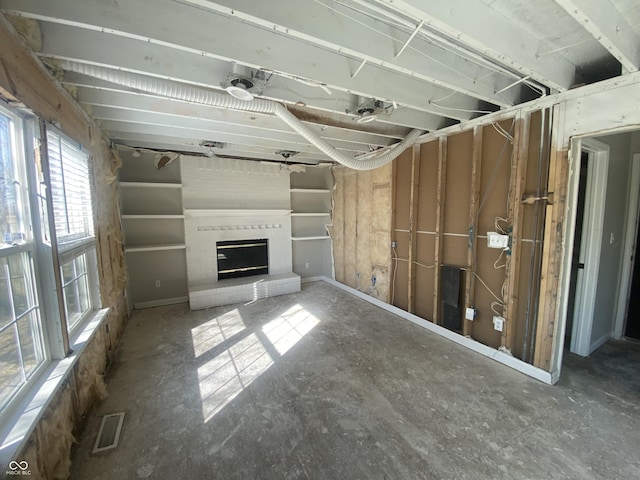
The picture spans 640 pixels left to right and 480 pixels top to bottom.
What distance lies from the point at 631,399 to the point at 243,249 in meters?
4.86

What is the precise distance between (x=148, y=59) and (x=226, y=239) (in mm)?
3195

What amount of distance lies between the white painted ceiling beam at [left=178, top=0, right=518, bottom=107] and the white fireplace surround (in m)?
3.46

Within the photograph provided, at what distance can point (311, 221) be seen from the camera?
558 centimetres

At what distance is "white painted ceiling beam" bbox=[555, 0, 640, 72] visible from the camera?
123 centimetres

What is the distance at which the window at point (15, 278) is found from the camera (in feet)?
4.09

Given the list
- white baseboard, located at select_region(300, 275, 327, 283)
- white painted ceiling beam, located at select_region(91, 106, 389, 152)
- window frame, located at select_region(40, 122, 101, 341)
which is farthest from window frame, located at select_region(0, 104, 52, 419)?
white baseboard, located at select_region(300, 275, 327, 283)

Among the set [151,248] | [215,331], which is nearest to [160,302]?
[151,248]

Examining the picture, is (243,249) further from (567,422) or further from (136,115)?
(567,422)

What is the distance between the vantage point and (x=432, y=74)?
1.79 metres

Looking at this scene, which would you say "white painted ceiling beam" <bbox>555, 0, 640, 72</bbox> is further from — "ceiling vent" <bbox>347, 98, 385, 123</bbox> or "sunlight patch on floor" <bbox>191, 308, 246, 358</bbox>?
"sunlight patch on floor" <bbox>191, 308, 246, 358</bbox>

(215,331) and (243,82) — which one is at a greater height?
(243,82)

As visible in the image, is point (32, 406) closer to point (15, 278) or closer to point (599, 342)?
point (15, 278)

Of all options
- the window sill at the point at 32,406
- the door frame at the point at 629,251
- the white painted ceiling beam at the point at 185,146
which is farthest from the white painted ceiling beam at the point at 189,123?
the door frame at the point at 629,251

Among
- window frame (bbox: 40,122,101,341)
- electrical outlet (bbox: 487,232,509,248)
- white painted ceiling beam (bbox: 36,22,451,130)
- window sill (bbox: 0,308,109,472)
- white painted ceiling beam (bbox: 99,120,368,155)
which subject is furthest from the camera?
white painted ceiling beam (bbox: 99,120,368,155)
